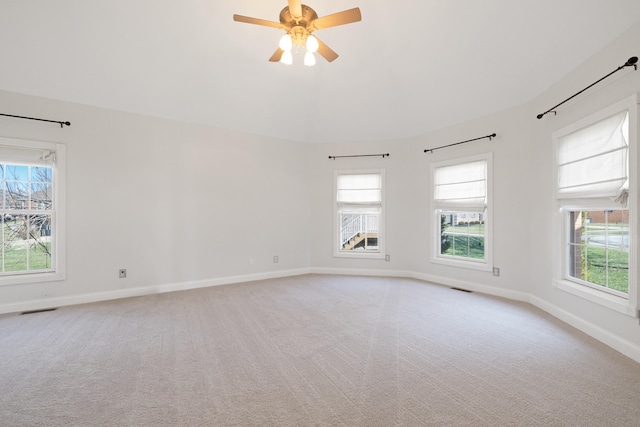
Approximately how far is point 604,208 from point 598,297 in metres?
0.83

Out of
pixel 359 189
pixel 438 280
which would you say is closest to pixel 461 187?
pixel 438 280

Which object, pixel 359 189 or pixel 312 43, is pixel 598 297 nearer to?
pixel 312 43

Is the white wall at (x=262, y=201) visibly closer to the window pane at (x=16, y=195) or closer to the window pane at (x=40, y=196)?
the window pane at (x=40, y=196)

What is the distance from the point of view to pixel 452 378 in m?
2.08

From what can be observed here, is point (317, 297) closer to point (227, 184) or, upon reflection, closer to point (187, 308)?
point (187, 308)

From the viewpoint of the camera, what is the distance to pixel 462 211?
4645mm

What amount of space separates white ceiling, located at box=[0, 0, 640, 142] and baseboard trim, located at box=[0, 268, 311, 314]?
2524 millimetres

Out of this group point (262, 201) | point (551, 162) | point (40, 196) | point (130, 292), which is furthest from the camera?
point (262, 201)

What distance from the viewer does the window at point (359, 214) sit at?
5.53 metres

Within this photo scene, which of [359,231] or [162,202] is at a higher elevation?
[162,202]

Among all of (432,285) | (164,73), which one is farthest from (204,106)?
(432,285)

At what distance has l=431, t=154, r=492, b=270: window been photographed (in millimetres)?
4371

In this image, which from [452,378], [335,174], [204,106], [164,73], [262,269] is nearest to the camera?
[452,378]

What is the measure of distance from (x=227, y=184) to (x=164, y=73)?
5.88ft
